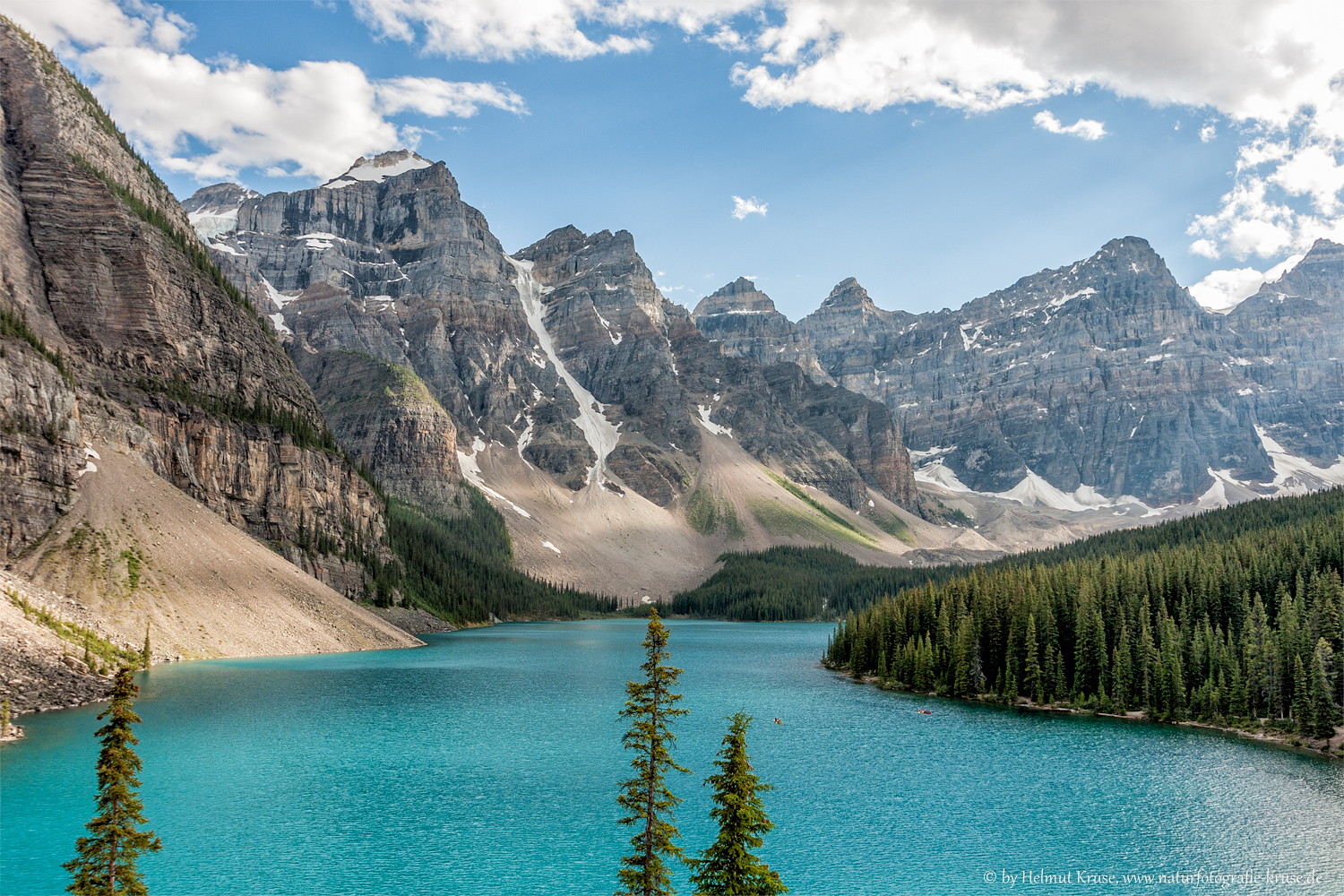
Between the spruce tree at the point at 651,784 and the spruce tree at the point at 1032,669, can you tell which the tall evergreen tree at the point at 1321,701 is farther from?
the spruce tree at the point at 651,784

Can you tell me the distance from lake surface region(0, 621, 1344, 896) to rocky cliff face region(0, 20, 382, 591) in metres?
38.3

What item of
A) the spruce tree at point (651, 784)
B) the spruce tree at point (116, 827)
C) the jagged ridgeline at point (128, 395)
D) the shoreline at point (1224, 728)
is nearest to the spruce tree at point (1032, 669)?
the shoreline at point (1224, 728)

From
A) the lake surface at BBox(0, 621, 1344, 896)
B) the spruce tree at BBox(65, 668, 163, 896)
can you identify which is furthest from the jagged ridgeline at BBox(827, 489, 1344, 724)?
the spruce tree at BBox(65, 668, 163, 896)

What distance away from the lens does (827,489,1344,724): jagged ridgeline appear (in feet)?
223

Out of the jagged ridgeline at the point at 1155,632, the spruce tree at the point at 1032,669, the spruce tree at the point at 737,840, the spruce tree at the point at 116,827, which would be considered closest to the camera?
the spruce tree at the point at 737,840

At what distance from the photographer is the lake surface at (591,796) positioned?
3400 cm

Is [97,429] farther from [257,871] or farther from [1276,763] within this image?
[1276,763]

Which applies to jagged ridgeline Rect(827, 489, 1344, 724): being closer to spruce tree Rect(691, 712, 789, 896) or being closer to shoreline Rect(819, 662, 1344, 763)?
shoreline Rect(819, 662, 1344, 763)

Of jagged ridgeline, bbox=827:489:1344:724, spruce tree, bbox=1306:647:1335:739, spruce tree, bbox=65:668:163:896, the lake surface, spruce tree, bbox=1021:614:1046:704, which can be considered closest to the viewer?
spruce tree, bbox=65:668:163:896

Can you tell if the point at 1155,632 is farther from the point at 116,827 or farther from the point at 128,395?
the point at 128,395

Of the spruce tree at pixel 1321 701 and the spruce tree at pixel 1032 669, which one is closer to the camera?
the spruce tree at pixel 1321 701

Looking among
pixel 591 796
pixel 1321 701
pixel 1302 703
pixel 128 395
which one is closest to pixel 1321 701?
pixel 1321 701

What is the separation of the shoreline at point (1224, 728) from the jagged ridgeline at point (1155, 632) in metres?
1.17

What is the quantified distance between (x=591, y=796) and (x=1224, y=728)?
171 ft
